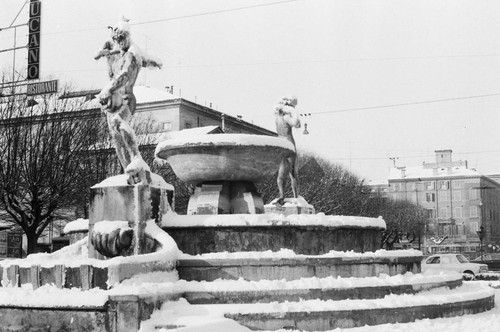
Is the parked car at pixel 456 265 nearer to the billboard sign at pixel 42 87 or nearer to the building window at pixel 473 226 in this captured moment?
Result: the billboard sign at pixel 42 87

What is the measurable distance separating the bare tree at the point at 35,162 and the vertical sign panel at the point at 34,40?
5631 mm

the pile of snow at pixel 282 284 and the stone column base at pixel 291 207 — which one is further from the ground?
the stone column base at pixel 291 207

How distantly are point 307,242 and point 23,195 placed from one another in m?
20.1

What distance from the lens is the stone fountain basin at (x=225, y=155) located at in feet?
40.9

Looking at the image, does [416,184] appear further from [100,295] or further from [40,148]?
[100,295]

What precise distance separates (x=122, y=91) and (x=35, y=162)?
706 inches

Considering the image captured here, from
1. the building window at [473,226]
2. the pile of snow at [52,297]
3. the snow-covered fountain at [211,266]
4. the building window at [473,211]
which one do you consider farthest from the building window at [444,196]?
the pile of snow at [52,297]

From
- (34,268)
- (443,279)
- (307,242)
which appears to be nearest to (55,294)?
(34,268)

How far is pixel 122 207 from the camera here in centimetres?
1068

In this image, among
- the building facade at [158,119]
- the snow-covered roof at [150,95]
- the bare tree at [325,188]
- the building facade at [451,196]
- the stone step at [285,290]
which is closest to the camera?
the stone step at [285,290]

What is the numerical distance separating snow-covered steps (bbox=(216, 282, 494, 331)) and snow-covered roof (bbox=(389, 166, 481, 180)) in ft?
332

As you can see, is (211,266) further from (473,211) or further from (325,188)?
(473,211)

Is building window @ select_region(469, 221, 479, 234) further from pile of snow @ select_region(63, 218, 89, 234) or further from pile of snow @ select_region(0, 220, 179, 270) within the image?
pile of snow @ select_region(0, 220, 179, 270)

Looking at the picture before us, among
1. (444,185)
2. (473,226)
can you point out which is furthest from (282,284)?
(444,185)
